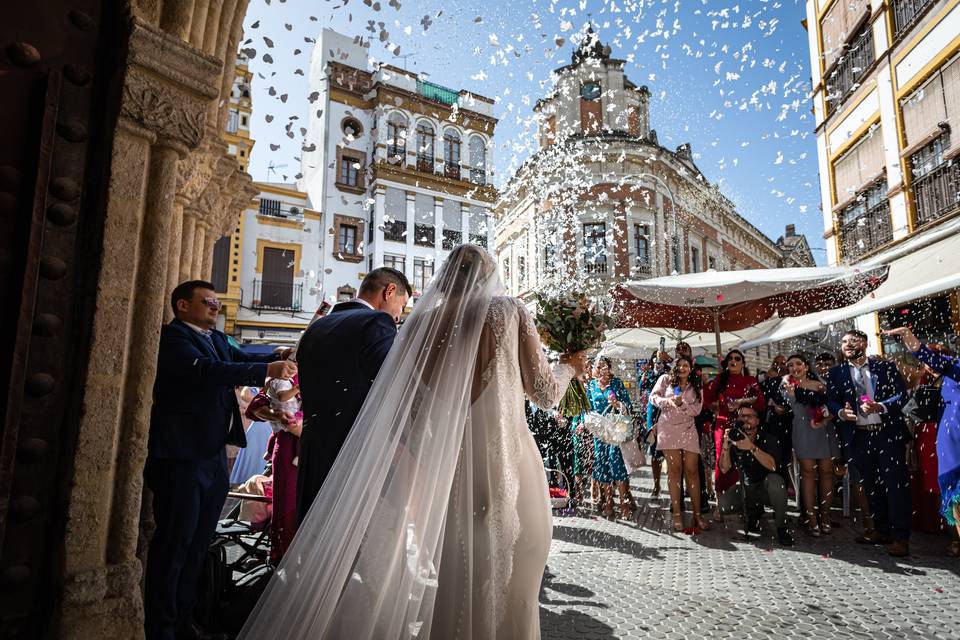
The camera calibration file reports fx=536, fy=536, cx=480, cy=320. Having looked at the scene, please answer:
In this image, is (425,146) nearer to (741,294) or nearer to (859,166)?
(859,166)

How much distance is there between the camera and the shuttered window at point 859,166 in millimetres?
11805

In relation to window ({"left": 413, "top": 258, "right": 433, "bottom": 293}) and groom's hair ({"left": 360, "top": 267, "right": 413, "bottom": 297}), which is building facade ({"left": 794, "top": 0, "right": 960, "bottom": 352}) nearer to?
groom's hair ({"left": 360, "top": 267, "right": 413, "bottom": 297})

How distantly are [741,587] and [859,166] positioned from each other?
12.6 m

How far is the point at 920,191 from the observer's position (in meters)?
10.5

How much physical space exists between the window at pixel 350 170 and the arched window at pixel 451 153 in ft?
13.7

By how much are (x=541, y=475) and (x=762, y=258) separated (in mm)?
37442

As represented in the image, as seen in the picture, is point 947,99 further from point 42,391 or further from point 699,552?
point 42,391

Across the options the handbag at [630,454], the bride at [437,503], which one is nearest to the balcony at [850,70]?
the handbag at [630,454]

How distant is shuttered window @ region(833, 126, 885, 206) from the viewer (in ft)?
38.7

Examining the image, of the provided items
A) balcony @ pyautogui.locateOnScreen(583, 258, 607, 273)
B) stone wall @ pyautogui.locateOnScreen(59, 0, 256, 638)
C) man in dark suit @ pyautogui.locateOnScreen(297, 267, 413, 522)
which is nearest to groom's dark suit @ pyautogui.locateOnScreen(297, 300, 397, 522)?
man in dark suit @ pyautogui.locateOnScreen(297, 267, 413, 522)

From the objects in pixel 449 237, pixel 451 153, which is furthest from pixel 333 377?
pixel 451 153

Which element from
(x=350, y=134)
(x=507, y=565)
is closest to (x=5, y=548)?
(x=507, y=565)

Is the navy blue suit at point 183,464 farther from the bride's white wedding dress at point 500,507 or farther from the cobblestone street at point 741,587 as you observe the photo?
the cobblestone street at point 741,587

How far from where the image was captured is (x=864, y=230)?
41.1 ft
